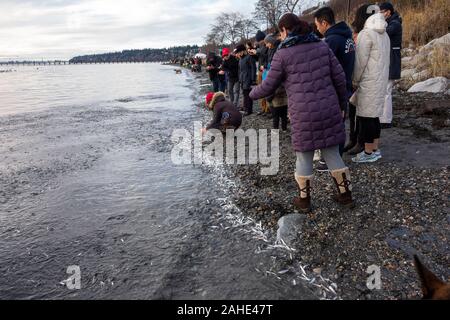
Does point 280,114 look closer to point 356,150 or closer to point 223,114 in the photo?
point 223,114

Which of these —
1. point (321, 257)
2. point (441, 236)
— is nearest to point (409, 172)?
point (441, 236)

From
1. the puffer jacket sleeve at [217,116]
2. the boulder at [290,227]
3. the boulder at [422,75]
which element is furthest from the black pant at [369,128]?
the boulder at [422,75]

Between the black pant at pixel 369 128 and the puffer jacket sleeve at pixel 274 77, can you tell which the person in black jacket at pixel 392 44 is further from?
the puffer jacket sleeve at pixel 274 77

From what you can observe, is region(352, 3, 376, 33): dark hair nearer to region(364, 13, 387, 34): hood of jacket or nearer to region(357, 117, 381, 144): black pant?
region(364, 13, 387, 34): hood of jacket

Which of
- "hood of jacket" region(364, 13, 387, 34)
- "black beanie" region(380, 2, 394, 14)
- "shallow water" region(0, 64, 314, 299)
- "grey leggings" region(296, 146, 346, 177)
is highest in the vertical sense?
"black beanie" region(380, 2, 394, 14)

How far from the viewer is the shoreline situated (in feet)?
9.80

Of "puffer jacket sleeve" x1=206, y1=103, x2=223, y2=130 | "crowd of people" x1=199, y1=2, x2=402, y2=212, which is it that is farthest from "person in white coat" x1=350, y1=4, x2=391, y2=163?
"puffer jacket sleeve" x1=206, y1=103, x2=223, y2=130

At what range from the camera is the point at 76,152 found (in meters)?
8.02

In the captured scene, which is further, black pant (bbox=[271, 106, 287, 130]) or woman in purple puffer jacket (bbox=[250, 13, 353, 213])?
black pant (bbox=[271, 106, 287, 130])

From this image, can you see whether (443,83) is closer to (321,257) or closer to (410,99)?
(410,99)

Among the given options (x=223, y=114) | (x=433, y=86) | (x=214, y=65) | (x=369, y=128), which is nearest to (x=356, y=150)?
(x=369, y=128)

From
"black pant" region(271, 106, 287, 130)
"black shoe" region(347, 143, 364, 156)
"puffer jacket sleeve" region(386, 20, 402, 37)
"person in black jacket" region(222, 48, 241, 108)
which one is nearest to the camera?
"black shoe" region(347, 143, 364, 156)

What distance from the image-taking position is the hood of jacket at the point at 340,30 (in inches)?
168

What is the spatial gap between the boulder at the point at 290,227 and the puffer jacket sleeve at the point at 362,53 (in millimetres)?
2170
